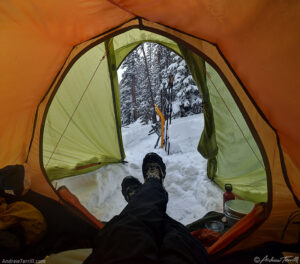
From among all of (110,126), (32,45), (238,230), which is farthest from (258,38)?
(110,126)

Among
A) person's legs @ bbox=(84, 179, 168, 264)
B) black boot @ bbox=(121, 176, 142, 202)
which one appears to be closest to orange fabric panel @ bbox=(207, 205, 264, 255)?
person's legs @ bbox=(84, 179, 168, 264)

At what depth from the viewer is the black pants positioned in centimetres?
76

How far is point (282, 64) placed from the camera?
926 millimetres

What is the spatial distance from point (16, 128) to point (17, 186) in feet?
1.72

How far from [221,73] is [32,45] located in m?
1.27

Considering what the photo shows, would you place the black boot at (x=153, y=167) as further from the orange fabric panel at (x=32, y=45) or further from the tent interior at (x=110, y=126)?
the orange fabric panel at (x=32, y=45)

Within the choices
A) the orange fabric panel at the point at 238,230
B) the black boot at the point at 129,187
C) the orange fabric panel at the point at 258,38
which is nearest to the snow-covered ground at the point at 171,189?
the black boot at the point at 129,187

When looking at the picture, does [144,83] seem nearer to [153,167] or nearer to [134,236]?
[153,167]

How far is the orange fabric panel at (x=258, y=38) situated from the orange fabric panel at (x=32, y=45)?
0.23 metres

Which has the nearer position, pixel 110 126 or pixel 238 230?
pixel 238 230

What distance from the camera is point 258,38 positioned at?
974mm

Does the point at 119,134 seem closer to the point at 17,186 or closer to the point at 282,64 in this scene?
the point at 17,186

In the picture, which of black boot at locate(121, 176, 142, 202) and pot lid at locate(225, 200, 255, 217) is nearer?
pot lid at locate(225, 200, 255, 217)

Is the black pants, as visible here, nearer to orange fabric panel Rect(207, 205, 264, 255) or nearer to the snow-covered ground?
orange fabric panel Rect(207, 205, 264, 255)
